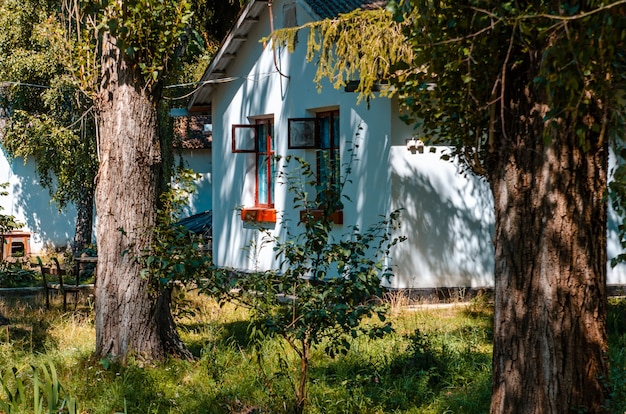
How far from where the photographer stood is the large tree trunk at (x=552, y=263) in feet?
18.0

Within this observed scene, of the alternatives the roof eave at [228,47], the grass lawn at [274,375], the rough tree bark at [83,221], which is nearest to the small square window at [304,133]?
the roof eave at [228,47]

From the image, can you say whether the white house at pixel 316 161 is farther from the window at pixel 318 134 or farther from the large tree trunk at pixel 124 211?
the large tree trunk at pixel 124 211

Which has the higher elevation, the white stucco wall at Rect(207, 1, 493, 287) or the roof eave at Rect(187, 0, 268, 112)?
the roof eave at Rect(187, 0, 268, 112)

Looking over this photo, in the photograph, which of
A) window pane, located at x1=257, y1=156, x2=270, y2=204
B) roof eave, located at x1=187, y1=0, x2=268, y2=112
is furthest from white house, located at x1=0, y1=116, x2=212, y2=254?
window pane, located at x1=257, y1=156, x2=270, y2=204

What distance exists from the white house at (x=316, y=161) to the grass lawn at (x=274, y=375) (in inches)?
86.1

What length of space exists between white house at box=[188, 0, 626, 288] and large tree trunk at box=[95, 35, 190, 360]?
2.50 meters

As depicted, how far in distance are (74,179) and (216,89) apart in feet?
16.1

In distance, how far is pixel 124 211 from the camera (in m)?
8.79

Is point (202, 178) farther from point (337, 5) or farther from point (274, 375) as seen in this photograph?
point (274, 375)

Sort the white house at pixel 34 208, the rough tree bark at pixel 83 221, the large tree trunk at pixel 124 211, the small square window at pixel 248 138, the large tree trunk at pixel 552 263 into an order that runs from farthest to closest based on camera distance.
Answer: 1. the white house at pixel 34 208
2. the rough tree bark at pixel 83 221
3. the small square window at pixel 248 138
4. the large tree trunk at pixel 124 211
5. the large tree trunk at pixel 552 263

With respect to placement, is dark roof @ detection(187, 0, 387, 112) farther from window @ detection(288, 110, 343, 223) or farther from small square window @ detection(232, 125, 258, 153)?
window @ detection(288, 110, 343, 223)

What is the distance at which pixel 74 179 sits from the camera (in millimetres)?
21250

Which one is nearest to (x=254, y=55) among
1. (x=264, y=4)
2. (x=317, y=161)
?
(x=264, y=4)

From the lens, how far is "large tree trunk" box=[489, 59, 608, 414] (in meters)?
5.48
